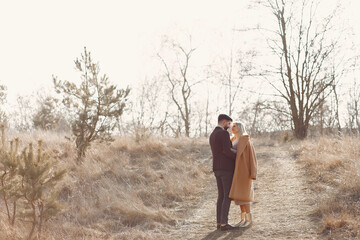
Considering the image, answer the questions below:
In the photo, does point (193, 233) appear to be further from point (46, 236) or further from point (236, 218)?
point (46, 236)

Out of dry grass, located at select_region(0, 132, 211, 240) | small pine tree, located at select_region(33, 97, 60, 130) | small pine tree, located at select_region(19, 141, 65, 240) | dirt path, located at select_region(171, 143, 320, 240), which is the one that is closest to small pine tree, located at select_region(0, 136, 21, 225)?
small pine tree, located at select_region(19, 141, 65, 240)

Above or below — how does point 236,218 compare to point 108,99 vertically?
below

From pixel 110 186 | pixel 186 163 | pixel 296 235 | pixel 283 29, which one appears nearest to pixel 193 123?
pixel 283 29

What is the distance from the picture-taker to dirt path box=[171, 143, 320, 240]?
590 centimetres

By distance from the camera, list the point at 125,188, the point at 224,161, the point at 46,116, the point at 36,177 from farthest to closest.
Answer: the point at 46,116 < the point at 125,188 < the point at 224,161 < the point at 36,177

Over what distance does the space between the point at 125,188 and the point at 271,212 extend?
13.5ft

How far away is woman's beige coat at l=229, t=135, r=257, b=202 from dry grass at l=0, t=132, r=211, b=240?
5.37 ft

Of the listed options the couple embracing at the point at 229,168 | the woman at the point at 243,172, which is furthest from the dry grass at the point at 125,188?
the woman at the point at 243,172

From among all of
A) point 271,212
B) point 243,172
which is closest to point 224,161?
point 243,172

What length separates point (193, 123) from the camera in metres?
48.7

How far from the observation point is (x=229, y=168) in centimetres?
613

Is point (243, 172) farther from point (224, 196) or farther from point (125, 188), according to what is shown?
point (125, 188)

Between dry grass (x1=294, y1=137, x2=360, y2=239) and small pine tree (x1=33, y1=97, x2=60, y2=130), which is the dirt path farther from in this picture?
small pine tree (x1=33, y1=97, x2=60, y2=130)

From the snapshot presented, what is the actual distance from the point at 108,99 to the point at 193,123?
121 feet
